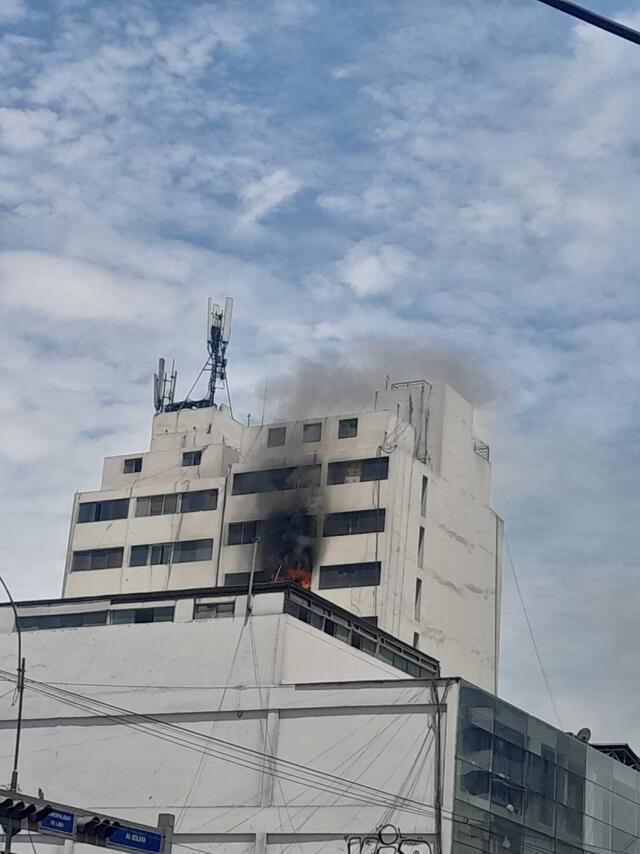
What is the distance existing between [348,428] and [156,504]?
56.9 ft

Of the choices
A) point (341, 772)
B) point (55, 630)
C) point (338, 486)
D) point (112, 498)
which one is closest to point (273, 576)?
point (338, 486)

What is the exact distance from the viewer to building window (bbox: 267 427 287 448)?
11018 centimetres

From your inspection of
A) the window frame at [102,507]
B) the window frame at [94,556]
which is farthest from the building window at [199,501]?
the window frame at [94,556]

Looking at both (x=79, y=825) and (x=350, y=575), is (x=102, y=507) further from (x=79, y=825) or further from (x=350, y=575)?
(x=79, y=825)

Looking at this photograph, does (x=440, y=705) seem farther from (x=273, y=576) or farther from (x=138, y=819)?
(x=273, y=576)

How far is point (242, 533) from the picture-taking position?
106m

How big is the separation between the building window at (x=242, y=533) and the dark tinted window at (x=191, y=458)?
7.58 m

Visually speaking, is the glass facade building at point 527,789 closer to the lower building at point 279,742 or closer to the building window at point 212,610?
the lower building at point 279,742

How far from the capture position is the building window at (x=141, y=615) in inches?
2623

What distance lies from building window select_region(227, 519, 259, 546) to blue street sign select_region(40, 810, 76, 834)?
6980 centimetres

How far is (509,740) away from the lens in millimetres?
57094

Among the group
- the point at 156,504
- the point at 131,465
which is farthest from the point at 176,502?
the point at 131,465

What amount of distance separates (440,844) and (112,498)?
64.1 m

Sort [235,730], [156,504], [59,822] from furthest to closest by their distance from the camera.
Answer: [156,504] < [235,730] < [59,822]
